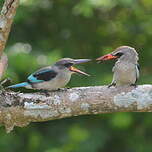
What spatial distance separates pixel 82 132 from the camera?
33.8ft

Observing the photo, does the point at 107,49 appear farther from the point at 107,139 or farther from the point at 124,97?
the point at 124,97

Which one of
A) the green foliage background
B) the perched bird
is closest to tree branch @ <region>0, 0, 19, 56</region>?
the perched bird

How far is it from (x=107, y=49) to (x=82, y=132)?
4.24 ft

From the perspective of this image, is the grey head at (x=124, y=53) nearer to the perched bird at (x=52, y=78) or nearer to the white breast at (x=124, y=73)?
the white breast at (x=124, y=73)

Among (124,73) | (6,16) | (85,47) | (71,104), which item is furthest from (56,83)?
(85,47)

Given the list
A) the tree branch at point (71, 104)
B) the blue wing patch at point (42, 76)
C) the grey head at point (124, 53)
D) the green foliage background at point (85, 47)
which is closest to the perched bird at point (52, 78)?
the blue wing patch at point (42, 76)

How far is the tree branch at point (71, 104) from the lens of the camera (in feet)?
22.0

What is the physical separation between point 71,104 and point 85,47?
432 centimetres

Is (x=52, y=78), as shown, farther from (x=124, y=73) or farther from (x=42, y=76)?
(x=124, y=73)

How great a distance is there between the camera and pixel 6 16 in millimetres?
6637

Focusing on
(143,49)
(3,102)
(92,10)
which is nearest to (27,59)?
(92,10)

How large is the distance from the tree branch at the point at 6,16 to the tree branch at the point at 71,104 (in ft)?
1.81

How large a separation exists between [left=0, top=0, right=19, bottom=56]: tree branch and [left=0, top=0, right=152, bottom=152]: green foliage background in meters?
3.17

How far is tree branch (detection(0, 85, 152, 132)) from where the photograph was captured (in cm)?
671
